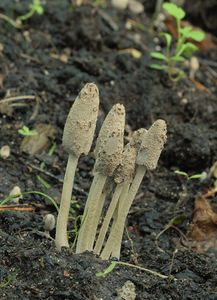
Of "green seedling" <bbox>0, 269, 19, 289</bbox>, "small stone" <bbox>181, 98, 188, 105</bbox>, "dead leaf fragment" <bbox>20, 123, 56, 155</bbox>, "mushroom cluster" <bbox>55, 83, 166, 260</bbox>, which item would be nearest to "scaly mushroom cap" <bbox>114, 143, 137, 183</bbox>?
"mushroom cluster" <bbox>55, 83, 166, 260</bbox>

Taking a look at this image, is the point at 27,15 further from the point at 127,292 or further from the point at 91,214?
the point at 127,292

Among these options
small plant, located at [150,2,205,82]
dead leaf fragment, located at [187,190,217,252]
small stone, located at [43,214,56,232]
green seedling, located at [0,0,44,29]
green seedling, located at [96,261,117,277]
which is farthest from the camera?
green seedling, located at [0,0,44,29]

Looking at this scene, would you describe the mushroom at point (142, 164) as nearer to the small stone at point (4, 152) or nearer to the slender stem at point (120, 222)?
the slender stem at point (120, 222)

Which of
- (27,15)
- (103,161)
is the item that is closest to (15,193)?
(103,161)

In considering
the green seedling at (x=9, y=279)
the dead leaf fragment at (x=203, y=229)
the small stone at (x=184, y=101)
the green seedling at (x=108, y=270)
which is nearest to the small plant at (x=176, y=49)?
the small stone at (x=184, y=101)

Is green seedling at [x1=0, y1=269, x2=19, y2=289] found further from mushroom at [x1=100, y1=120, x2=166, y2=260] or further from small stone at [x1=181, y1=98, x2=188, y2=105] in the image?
small stone at [x1=181, y1=98, x2=188, y2=105]

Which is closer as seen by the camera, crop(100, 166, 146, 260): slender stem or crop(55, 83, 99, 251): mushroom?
crop(55, 83, 99, 251): mushroom

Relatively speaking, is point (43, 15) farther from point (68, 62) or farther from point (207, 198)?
point (207, 198)

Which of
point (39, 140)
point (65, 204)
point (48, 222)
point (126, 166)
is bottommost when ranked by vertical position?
point (39, 140)
